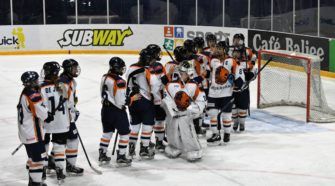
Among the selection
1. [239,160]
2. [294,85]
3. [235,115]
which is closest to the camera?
[239,160]

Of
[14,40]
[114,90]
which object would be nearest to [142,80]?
[114,90]

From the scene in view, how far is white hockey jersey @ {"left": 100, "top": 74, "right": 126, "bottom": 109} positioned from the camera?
7391 mm

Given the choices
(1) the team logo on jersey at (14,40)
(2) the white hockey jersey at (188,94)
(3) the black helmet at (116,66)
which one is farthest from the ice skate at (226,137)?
(1) the team logo on jersey at (14,40)

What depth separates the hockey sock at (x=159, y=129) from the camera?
8.41 metres

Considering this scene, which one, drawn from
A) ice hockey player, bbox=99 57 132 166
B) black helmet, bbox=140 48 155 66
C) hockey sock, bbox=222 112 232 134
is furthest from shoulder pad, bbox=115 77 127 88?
hockey sock, bbox=222 112 232 134

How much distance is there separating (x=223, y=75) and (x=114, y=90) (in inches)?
73.6

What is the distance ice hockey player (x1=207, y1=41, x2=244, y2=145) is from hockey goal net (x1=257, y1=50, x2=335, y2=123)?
2.04m

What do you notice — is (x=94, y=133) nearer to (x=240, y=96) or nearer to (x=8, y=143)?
(x=8, y=143)

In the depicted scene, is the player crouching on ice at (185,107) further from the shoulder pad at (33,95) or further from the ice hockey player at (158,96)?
the shoulder pad at (33,95)

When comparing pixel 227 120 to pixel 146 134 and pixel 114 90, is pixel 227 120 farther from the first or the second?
pixel 114 90

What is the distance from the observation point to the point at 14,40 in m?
19.1

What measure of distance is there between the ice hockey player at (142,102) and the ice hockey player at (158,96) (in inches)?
2.9

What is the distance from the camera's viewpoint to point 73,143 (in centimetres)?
726

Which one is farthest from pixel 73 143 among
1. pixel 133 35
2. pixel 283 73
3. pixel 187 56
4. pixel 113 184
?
pixel 133 35
